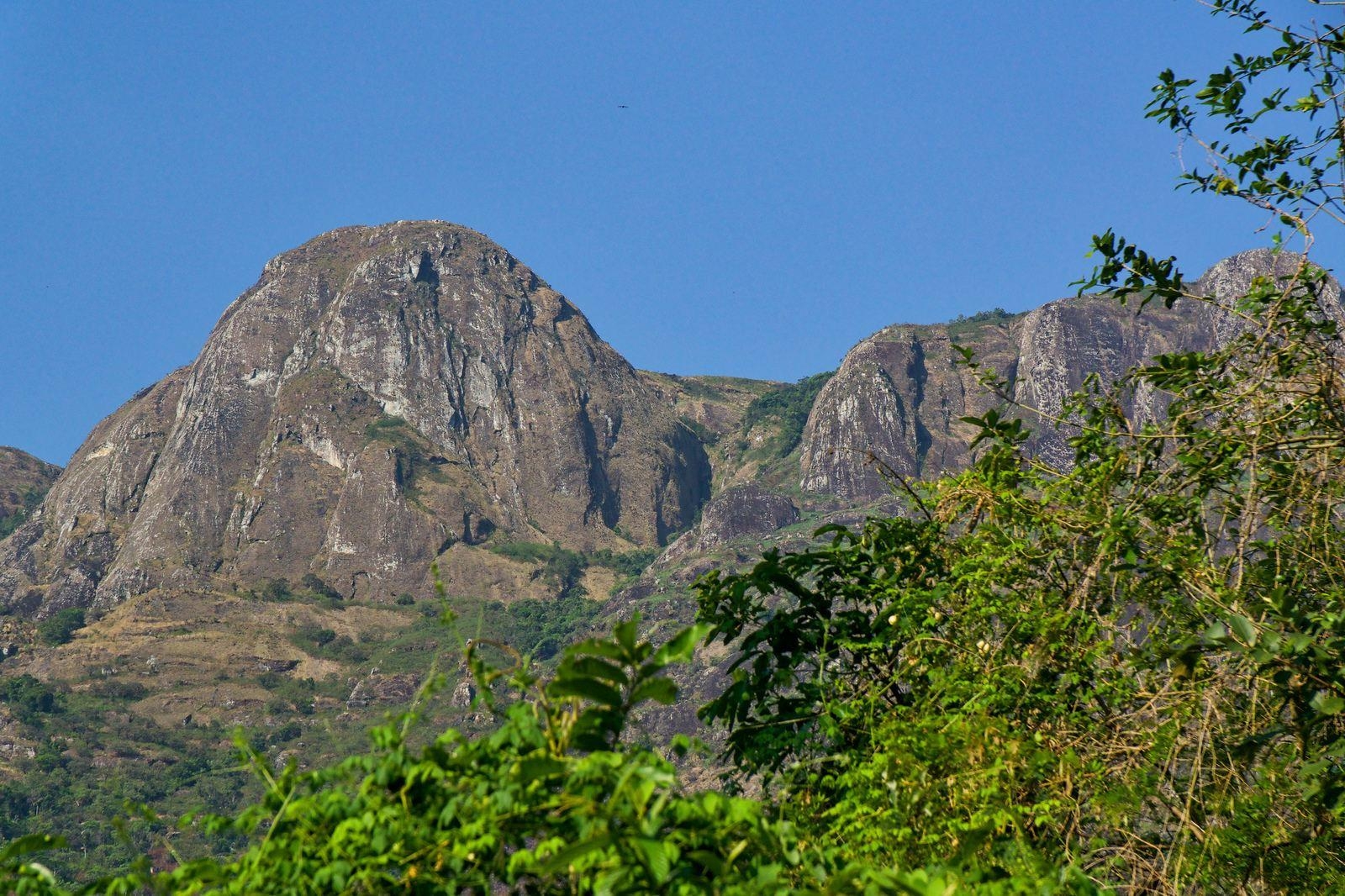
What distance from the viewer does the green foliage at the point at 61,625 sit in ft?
479

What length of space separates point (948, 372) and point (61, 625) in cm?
11991

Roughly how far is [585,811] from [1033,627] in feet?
12.7

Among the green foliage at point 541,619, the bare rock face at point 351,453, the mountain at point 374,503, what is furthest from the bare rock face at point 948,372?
the green foliage at point 541,619

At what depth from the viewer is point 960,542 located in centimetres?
671

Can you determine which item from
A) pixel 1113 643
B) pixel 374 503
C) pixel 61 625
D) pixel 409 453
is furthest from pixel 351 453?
pixel 1113 643

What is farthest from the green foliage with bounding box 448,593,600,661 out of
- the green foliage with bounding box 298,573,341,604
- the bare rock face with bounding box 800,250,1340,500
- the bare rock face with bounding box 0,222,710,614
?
the bare rock face with bounding box 800,250,1340,500

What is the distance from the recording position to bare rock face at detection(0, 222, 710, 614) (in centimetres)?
16350

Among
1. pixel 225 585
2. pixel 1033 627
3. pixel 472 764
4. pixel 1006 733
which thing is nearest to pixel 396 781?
pixel 472 764

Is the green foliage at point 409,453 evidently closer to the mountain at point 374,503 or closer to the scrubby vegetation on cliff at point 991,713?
the mountain at point 374,503

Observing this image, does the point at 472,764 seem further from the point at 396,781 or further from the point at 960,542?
the point at 960,542

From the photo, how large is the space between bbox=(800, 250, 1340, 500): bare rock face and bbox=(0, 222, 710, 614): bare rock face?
29076 mm

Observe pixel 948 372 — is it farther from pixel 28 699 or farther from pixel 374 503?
pixel 28 699

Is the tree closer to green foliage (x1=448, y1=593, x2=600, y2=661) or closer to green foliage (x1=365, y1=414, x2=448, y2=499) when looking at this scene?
green foliage (x1=448, y1=593, x2=600, y2=661)

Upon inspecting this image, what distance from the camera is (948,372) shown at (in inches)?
7397
